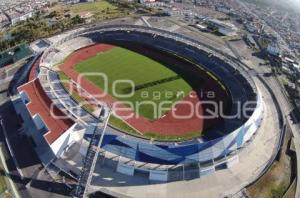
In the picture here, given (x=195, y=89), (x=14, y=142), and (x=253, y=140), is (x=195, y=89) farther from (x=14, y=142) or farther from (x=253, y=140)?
(x=14, y=142)

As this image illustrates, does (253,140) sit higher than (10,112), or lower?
higher

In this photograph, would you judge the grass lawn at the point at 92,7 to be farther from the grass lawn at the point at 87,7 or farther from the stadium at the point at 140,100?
the stadium at the point at 140,100

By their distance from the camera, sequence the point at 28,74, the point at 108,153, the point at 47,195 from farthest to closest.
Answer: the point at 28,74, the point at 108,153, the point at 47,195

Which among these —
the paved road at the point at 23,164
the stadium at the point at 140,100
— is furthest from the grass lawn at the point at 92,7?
the paved road at the point at 23,164

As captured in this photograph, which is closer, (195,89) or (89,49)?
(195,89)

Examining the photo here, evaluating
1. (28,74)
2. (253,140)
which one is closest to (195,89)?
(253,140)

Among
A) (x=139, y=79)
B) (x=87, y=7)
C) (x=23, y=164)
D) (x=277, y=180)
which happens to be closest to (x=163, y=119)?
(x=139, y=79)

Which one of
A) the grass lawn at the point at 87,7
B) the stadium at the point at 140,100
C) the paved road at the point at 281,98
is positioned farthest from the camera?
the grass lawn at the point at 87,7
